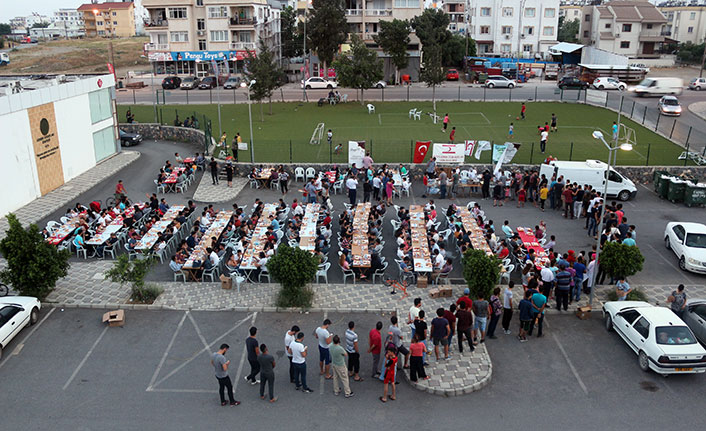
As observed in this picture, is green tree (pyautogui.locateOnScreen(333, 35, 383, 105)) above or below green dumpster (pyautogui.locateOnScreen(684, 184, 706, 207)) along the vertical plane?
above

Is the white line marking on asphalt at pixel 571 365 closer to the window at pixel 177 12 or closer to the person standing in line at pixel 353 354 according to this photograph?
the person standing in line at pixel 353 354

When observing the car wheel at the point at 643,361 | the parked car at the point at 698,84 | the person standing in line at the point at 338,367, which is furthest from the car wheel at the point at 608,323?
the parked car at the point at 698,84

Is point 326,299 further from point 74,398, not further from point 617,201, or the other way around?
point 617,201

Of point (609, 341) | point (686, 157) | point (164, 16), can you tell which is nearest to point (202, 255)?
point (609, 341)

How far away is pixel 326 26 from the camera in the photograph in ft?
185

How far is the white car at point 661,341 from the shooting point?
41.3 ft

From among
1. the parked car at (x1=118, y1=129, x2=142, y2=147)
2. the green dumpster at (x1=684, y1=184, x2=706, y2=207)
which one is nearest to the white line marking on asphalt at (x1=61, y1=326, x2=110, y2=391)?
the green dumpster at (x1=684, y1=184, x2=706, y2=207)

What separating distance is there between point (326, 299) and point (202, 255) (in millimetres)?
4484

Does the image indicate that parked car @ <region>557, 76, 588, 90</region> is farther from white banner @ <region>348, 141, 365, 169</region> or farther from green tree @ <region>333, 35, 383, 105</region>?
white banner @ <region>348, 141, 365, 169</region>

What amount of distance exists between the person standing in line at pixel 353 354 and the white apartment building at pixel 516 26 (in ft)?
219

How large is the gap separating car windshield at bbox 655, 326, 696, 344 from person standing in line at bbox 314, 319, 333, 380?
24.7 feet

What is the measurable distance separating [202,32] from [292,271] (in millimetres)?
57428

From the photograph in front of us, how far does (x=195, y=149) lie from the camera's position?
35.6 m

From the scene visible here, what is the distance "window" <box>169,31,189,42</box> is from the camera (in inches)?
2574
